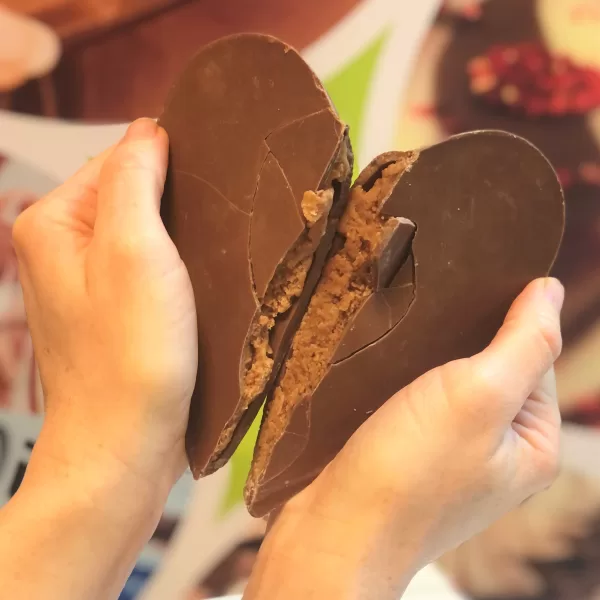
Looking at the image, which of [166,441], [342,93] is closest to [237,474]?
[166,441]

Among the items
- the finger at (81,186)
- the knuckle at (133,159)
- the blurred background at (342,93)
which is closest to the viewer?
the knuckle at (133,159)

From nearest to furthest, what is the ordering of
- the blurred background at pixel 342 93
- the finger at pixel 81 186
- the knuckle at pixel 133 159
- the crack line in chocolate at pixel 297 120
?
the crack line in chocolate at pixel 297 120, the knuckle at pixel 133 159, the finger at pixel 81 186, the blurred background at pixel 342 93

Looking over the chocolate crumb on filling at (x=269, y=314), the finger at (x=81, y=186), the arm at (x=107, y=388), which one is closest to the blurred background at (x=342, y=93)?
the finger at (x=81, y=186)

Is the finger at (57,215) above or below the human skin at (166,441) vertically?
above

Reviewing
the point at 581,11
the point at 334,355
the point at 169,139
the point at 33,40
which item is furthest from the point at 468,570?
the point at 33,40

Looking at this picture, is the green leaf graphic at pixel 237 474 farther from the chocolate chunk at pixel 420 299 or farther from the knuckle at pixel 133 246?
the knuckle at pixel 133 246

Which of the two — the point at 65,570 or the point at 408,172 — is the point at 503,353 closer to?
the point at 408,172

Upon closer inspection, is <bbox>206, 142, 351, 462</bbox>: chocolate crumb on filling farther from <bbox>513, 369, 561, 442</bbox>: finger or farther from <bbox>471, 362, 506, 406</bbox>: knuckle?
<bbox>513, 369, 561, 442</bbox>: finger
